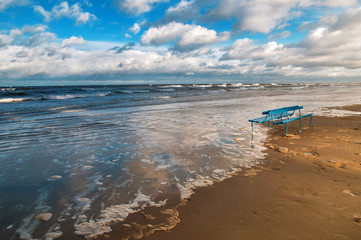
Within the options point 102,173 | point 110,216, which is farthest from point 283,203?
point 102,173

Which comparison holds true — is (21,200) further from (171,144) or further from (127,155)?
(171,144)

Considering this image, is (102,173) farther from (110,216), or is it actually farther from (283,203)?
(283,203)

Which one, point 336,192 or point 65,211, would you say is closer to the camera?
point 65,211

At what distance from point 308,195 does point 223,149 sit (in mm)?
2696

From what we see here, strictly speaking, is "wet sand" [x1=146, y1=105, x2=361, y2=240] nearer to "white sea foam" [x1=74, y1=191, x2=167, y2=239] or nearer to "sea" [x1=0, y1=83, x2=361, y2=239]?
"sea" [x1=0, y1=83, x2=361, y2=239]

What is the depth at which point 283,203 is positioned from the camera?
3.17 m

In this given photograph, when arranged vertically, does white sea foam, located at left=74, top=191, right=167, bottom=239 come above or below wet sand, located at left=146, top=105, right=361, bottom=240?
below

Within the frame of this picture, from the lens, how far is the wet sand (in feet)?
8.42

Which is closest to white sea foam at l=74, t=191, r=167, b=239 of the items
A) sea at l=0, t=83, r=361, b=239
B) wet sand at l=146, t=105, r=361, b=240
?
sea at l=0, t=83, r=361, b=239

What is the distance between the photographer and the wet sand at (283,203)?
257cm

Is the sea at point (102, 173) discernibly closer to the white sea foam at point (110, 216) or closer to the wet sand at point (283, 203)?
the white sea foam at point (110, 216)

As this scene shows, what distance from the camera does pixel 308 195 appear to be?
3377 millimetres

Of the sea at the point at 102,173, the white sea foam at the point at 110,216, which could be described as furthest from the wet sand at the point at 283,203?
the white sea foam at the point at 110,216

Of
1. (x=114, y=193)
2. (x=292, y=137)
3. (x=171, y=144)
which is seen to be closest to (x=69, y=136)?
(x=171, y=144)
